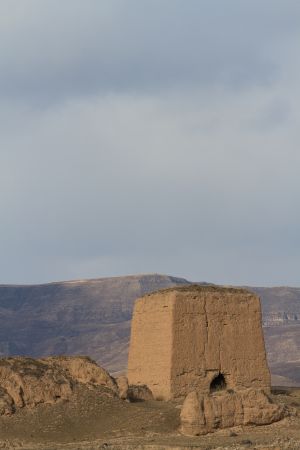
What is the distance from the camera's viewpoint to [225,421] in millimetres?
26219

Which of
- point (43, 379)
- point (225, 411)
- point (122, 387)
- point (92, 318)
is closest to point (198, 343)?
point (122, 387)

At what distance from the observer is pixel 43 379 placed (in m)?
27.6

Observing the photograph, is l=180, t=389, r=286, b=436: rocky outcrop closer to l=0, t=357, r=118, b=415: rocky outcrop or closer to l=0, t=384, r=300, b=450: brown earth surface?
l=0, t=384, r=300, b=450: brown earth surface

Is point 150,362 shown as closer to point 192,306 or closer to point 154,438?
point 192,306

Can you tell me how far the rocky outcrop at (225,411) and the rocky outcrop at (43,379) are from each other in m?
3.26

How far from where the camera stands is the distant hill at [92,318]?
129 metres

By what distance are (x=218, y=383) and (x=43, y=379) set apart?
707 cm

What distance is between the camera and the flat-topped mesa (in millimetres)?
31625

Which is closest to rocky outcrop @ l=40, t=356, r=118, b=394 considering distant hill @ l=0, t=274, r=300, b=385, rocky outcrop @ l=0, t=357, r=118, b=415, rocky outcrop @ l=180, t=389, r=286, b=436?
rocky outcrop @ l=0, t=357, r=118, b=415

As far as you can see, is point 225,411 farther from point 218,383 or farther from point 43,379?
point 218,383

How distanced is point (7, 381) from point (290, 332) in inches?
4277

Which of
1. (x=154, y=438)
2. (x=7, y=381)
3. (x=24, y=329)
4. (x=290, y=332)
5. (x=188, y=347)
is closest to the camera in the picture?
(x=154, y=438)

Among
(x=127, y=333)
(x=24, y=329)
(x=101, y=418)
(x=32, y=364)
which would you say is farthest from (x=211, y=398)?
(x=24, y=329)

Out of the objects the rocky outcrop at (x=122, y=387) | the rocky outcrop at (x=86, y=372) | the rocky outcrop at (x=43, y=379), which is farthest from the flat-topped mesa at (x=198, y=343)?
the rocky outcrop at (x=43, y=379)
